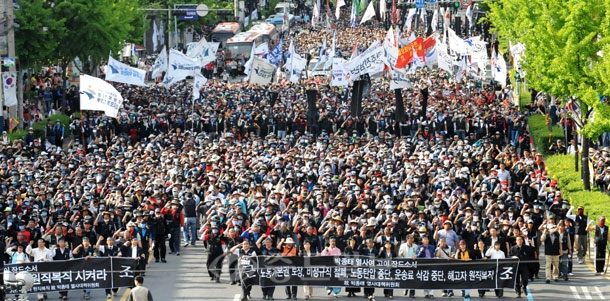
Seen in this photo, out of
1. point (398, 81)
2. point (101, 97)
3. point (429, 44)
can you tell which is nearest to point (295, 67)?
point (429, 44)

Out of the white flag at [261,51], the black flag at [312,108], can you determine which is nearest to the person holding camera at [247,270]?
the black flag at [312,108]

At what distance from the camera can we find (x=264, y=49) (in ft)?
194

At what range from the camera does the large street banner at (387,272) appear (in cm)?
2739

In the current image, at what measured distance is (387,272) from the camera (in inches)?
1089

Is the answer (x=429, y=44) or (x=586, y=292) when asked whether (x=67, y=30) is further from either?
(x=586, y=292)

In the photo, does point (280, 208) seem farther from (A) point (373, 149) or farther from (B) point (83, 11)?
(B) point (83, 11)

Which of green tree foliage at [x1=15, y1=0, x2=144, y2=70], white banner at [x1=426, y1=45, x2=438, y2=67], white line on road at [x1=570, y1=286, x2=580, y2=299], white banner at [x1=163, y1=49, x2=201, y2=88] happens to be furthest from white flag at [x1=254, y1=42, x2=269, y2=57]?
white line on road at [x1=570, y1=286, x2=580, y2=299]

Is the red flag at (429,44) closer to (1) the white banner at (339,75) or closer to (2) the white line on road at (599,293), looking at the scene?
(1) the white banner at (339,75)

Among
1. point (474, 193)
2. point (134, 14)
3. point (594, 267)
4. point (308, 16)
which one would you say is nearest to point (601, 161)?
point (474, 193)

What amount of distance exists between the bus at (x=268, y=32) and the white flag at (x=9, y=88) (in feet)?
136

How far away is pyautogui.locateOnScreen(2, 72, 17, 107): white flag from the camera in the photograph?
53938 millimetres

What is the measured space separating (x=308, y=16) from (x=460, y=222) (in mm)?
107533

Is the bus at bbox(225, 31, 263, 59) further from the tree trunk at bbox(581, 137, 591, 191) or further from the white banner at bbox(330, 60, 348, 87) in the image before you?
the tree trunk at bbox(581, 137, 591, 191)

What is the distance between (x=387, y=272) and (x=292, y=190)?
8.11 metres
